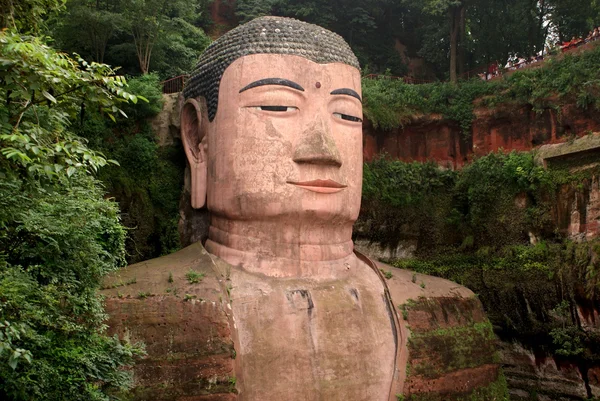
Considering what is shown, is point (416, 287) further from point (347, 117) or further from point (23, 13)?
point (23, 13)

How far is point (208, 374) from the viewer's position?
7.88 m

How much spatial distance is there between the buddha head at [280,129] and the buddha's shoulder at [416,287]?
3.71ft

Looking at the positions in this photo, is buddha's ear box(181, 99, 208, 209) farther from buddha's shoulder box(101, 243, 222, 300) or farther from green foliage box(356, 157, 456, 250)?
green foliage box(356, 157, 456, 250)

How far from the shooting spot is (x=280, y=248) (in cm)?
929

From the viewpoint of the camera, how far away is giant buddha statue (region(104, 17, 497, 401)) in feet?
26.6

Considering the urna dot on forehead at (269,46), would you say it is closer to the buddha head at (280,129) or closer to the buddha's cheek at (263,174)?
the buddha head at (280,129)

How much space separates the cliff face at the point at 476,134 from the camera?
14023mm

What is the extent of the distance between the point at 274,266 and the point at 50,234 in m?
3.39

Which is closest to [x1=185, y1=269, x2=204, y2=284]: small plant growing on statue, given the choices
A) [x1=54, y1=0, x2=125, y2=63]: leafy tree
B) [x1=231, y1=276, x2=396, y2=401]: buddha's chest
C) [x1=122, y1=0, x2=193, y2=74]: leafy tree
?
[x1=231, y1=276, x2=396, y2=401]: buddha's chest

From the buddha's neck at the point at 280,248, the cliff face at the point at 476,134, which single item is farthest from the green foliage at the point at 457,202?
the buddha's neck at the point at 280,248

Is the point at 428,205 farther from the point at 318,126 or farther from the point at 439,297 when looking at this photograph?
the point at 318,126

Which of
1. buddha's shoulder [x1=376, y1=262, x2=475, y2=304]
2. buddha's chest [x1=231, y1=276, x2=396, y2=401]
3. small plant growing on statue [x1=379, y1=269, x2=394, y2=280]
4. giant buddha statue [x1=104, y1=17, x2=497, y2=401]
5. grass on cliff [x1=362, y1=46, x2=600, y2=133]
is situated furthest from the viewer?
grass on cliff [x1=362, y1=46, x2=600, y2=133]

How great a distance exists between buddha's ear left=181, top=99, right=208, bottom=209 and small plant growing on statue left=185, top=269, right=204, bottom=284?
5.14 feet

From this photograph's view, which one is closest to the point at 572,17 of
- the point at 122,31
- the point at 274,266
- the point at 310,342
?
the point at 122,31
